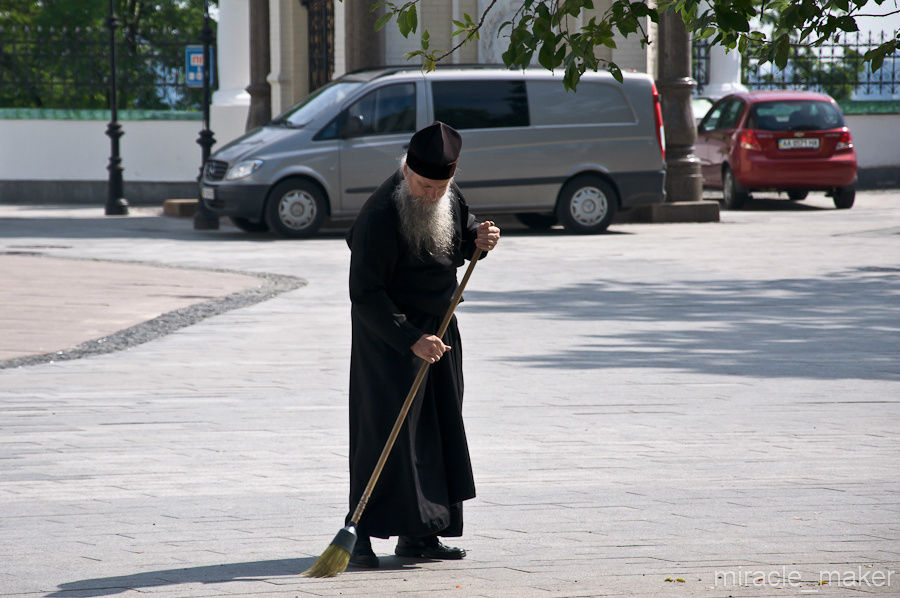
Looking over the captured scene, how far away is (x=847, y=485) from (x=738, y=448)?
77 cm

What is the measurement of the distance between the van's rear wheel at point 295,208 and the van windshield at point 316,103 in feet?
2.62

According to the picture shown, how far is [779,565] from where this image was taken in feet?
15.0

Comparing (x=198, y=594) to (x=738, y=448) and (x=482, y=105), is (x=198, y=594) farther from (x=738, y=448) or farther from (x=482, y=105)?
(x=482, y=105)

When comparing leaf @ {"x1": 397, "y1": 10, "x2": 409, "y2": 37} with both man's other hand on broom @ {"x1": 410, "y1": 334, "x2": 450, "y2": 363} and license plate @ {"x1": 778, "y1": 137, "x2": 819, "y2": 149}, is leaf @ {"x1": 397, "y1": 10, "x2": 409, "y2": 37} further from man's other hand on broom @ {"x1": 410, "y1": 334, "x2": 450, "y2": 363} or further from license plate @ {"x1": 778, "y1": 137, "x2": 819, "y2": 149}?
license plate @ {"x1": 778, "y1": 137, "x2": 819, "y2": 149}

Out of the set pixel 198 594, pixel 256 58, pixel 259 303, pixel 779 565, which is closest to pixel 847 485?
pixel 779 565

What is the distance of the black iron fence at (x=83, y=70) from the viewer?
2511 cm

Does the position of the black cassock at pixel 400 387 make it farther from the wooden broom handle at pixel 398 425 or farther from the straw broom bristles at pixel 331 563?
the straw broom bristles at pixel 331 563

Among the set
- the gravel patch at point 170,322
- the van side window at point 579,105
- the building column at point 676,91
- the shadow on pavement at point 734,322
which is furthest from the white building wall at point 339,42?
the shadow on pavement at point 734,322

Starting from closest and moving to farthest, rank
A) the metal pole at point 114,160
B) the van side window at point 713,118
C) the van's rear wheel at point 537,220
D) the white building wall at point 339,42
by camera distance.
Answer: the van's rear wheel at point 537,220 < the metal pole at point 114,160 < the white building wall at point 339,42 < the van side window at point 713,118

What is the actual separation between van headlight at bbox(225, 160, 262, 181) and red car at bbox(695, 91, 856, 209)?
27.4ft

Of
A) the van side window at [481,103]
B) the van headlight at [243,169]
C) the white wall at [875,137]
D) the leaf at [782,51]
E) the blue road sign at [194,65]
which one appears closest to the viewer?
the leaf at [782,51]

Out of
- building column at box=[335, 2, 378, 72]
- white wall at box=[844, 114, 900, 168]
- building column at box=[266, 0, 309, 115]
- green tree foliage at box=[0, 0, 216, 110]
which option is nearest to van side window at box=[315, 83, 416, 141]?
building column at box=[335, 2, 378, 72]

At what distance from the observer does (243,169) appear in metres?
16.5

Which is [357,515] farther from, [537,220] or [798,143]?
[798,143]
